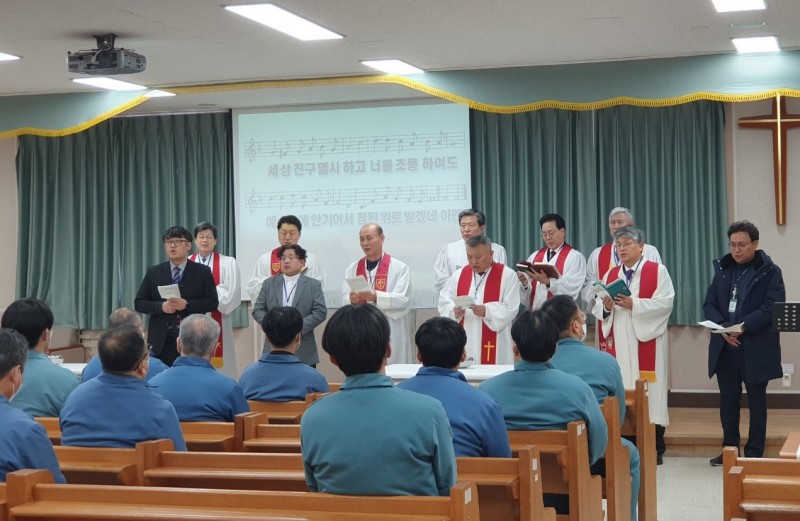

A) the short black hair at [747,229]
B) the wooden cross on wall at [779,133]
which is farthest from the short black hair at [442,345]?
the wooden cross on wall at [779,133]

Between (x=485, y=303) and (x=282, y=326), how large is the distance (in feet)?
8.44

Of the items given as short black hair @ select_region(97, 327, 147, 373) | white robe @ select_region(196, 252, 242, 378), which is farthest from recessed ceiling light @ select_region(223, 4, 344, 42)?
short black hair @ select_region(97, 327, 147, 373)

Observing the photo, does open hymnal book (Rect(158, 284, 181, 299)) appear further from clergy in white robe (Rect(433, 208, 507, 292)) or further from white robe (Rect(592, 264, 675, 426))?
white robe (Rect(592, 264, 675, 426))

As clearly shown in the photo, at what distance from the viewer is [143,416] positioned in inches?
148

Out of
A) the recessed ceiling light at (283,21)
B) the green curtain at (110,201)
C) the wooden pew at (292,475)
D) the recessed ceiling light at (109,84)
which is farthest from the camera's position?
the green curtain at (110,201)

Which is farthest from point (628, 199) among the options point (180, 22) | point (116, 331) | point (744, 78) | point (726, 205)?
point (116, 331)

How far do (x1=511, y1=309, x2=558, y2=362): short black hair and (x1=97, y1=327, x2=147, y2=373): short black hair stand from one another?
1377 mm

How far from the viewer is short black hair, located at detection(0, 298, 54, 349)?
4.71 metres

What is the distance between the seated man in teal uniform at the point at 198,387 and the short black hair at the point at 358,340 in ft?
5.59

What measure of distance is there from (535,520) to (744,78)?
5.17m

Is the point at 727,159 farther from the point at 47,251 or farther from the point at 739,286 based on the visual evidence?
the point at 47,251

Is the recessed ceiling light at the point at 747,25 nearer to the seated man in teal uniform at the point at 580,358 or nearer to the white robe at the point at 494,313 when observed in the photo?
the white robe at the point at 494,313

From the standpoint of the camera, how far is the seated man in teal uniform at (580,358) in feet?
15.6

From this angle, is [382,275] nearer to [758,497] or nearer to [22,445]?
[22,445]
